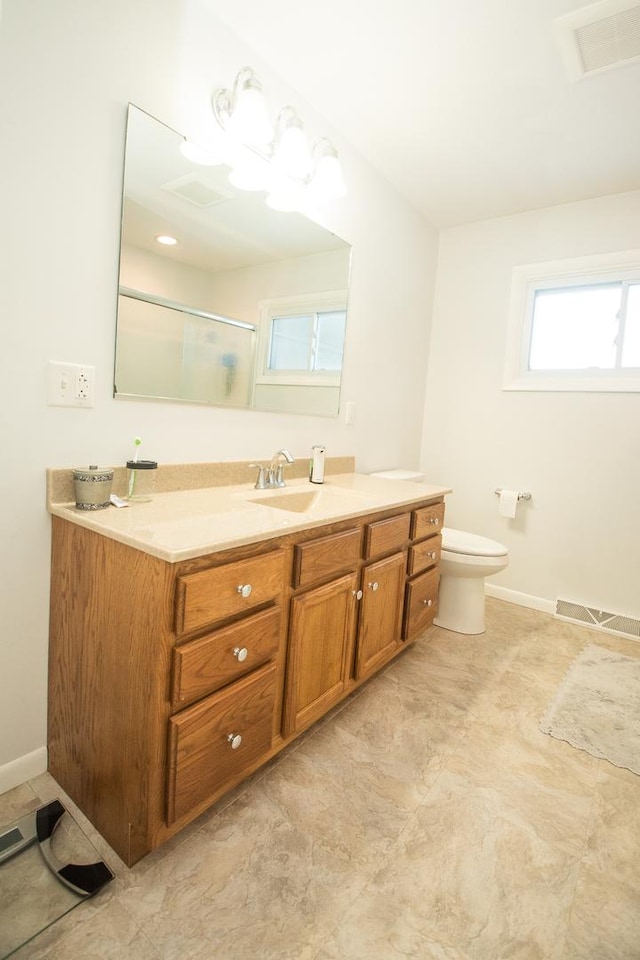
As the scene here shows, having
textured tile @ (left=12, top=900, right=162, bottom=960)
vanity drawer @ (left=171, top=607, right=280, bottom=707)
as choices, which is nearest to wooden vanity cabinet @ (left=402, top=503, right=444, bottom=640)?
vanity drawer @ (left=171, top=607, right=280, bottom=707)

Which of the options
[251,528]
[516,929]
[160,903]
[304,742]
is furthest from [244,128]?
[516,929]

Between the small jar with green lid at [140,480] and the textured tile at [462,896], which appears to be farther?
the small jar with green lid at [140,480]

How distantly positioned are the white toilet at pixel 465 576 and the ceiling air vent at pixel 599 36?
1.97 meters

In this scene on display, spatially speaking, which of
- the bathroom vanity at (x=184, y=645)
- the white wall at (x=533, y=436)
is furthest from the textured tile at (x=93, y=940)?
the white wall at (x=533, y=436)

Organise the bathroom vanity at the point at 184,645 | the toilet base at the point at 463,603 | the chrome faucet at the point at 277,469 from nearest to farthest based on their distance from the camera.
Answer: the bathroom vanity at the point at 184,645 → the chrome faucet at the point at 277,469 → the toilet base at the point at 463,603

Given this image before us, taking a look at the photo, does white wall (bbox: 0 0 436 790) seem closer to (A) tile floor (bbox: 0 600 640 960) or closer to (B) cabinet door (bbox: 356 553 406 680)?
(A) tile floor (bbox: 0 600 640 960)

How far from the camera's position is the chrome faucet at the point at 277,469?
1805mm

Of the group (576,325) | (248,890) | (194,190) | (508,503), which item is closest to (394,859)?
(248,890)

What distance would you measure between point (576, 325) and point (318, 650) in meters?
2.51

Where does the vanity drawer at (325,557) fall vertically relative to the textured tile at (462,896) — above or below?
above

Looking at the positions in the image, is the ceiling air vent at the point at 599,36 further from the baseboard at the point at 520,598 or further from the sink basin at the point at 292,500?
the baseboard at the point at 520,598

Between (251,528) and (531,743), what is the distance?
4.27ft

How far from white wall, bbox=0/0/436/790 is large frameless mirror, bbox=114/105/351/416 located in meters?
0.06

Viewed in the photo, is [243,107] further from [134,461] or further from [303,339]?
[134,461]
